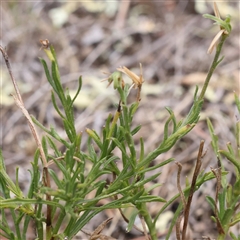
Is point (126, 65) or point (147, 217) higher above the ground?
point (147, 217)

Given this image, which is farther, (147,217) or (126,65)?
(126,65)

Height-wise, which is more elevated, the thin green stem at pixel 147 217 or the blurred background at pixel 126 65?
the thin green stem at pixel 147 217

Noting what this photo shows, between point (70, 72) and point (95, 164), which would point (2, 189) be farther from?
point (70, 72)

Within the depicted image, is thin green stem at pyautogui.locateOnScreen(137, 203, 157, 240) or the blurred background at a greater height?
thin green stem at pyautogui.locateOnScreen(137, 203, 157, 240)

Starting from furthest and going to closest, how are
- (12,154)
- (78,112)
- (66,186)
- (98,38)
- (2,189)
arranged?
(98,38)
(78,112)
(12,154)
(2,189)
(66,186)

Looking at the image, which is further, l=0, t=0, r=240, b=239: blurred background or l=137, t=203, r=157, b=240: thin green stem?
l=0, t=0, r=240, b=239: blurred background

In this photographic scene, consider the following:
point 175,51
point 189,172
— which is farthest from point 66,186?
point 175,51

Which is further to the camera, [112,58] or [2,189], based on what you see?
[112,58]

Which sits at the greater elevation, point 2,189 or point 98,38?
point 2,189
